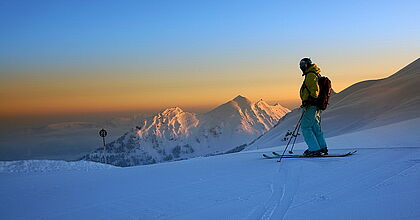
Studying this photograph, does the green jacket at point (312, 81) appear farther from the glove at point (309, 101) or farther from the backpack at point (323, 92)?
the backpack at point (323, 92)

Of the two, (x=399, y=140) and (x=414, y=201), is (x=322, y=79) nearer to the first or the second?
(x=399, y=140)

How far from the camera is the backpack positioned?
29.5 ft

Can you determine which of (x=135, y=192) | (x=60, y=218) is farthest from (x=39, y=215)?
(x=135, y=192)

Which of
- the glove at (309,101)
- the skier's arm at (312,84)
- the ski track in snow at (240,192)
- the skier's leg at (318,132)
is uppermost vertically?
the skier's arm at (312,84)

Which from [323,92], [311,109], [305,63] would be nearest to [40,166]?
[311,109]

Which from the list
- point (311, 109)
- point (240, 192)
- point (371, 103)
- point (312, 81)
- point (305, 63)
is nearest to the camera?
point (240, 192)

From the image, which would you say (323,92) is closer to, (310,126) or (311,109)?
(311,109)

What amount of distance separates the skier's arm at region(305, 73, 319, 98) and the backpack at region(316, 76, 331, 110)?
0.54 ft

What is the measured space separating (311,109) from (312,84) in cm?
63

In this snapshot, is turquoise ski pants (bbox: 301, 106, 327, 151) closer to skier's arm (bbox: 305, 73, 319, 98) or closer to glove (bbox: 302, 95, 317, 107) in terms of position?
glove (bbox: 302, 95, 317, 107)

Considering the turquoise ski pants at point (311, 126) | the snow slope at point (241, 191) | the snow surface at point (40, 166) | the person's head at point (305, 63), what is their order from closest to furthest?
the snow slope at point (241, 191)
the person's head at point (305, 63)
the turquoise ski pants at point (311, 126)
the snow surface at point (40, 166)

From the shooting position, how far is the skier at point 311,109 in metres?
8.86

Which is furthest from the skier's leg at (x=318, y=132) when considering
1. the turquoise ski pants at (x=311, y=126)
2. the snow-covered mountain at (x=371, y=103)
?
the snow-covered mountain at (x=371, y=103)

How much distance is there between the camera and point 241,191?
591cm
